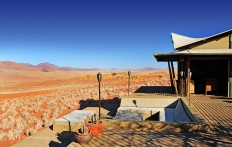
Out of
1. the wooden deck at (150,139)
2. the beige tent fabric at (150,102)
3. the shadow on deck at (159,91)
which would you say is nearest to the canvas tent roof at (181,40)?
the shadow on deck at (159,91)

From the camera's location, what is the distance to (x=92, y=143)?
6.41 metres

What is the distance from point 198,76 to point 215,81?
251 centimetres

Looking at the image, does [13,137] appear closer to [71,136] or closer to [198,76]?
[71,136]

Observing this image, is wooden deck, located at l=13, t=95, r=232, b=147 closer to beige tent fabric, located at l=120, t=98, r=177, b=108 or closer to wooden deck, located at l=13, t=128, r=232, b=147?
wooden deck, located at l=13, t=128, r=232, b=147

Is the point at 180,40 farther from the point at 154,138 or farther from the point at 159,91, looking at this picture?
the point at 154,138

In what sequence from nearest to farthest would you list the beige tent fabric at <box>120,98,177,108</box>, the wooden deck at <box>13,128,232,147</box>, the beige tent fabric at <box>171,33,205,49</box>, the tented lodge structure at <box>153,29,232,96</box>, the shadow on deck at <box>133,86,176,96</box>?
the wooden deck at <box>13,128,232,147</box>, the beige tent fabric at <box>120,98,177,108</box>, the tented lodge structure at <box>153,29,232,96</box>, the shadow on deck at <box>133,86,176,96</box>, the beige tent fabric at <box>171,33,205,49</box>

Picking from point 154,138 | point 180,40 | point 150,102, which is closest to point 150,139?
point 154,138

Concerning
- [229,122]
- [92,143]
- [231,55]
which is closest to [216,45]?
[231,55]

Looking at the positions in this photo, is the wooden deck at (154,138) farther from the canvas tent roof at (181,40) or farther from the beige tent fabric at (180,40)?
the beige tent fabric at (180,40)

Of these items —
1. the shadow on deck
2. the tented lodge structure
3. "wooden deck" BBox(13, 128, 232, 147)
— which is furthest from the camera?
the shadow on deck

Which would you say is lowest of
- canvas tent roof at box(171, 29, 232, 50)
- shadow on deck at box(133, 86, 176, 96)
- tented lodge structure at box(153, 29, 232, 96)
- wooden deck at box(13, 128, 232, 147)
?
wooden deck at box(13, 128, 232, 147)

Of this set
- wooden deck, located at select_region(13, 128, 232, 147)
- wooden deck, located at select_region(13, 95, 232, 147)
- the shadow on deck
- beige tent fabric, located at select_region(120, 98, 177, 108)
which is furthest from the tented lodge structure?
wooden deck, located at select_region(13, 128, 232, 147)

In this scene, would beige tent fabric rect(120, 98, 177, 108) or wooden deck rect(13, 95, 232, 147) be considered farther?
beige tent fabric rect(120, 98, 177, 108)

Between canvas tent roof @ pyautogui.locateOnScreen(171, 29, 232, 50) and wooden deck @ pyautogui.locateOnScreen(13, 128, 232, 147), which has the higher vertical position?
canvas tent roof @ pyautogui.locateOnScreen(171, 29, 232, 50)
